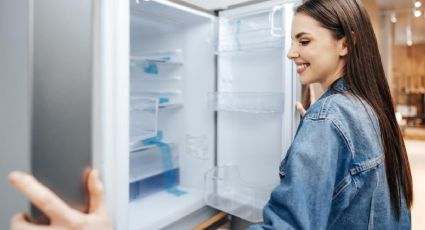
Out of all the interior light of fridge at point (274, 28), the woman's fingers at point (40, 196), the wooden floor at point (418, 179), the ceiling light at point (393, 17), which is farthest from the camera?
the ceiling light at point (393, 17)

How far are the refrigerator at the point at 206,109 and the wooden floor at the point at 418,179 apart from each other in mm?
2414

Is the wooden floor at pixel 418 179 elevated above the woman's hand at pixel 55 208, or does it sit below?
below

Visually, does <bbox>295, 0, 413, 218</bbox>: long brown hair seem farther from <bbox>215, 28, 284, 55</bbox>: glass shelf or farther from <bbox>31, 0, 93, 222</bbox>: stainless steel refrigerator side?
<bbox>31, 0, 93, 222</bbox>: stainless steel refrigerator side

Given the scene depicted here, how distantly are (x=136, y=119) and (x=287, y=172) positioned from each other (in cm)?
92

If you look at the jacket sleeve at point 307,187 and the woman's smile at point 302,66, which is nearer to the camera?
the jacket sleeve at point 307,187

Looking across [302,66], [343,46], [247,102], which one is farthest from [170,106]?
[343,46]

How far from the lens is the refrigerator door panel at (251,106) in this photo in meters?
1.19

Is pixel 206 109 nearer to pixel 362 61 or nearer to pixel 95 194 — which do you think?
pixel 362 61

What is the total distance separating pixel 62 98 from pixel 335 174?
1.78ft

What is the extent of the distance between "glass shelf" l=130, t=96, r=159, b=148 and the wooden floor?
276cm

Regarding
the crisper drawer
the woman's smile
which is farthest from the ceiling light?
the woman's smile

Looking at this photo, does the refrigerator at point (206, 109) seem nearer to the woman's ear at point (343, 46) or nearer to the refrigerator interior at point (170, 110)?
the refrigerator interior at point (170, 110)

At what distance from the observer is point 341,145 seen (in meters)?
0.68

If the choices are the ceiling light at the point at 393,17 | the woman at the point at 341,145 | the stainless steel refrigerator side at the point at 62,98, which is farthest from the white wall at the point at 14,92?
the ceiling light at the point at 393,17
